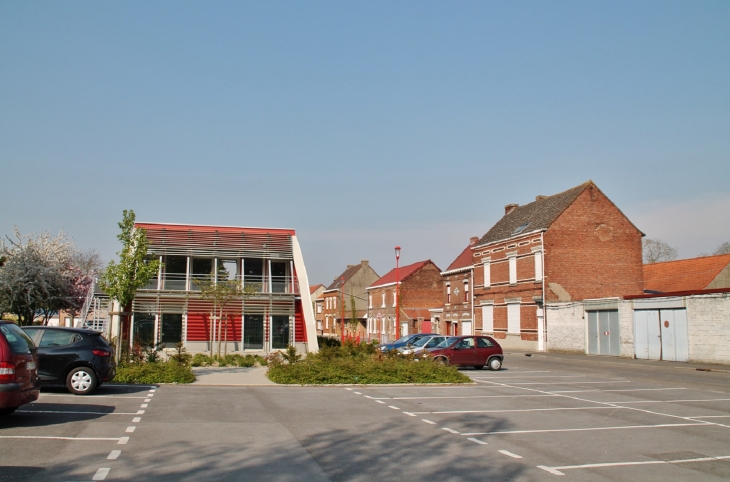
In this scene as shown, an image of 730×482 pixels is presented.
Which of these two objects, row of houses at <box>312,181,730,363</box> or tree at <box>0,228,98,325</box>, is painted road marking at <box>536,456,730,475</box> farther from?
tree at <box>0,228,98,325</box>

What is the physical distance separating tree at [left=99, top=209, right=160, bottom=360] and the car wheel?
5699 millimetres

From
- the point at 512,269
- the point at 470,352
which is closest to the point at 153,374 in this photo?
the point at 470,352

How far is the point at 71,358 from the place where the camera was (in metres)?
14.9

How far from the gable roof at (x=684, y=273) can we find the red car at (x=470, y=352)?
73.8 ft

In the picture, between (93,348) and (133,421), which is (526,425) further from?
(93,348)

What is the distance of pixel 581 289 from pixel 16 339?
125 feet

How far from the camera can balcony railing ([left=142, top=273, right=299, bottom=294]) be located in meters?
36.3

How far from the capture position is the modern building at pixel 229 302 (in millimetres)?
35875

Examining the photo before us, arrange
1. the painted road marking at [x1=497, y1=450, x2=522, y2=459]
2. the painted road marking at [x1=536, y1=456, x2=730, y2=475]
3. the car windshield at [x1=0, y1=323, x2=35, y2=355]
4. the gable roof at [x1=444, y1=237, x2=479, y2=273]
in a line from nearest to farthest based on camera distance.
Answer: the painted road marking at [x1=536, y1=456, x2=730, y2=475] → the painted road marking at [x1=497, y1=450, x2=522, y2=459] → the car windshield at [x1=0, y1=323, x2=35, y2=355] → the gable roof at [x1=444, y1=237, x2=479, y2=273]

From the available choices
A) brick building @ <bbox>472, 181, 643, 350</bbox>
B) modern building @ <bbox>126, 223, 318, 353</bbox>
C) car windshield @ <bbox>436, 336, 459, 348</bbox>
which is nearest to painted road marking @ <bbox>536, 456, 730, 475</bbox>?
car windshield @ <bbox>436, 336, 459, 348</bbox>

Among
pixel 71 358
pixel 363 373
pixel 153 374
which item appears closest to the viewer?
pixel 71 358

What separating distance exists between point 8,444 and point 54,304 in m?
33.1

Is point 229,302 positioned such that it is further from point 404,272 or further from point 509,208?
point 404,272

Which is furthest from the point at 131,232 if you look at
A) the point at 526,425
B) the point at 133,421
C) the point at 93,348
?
the point at 526,425
